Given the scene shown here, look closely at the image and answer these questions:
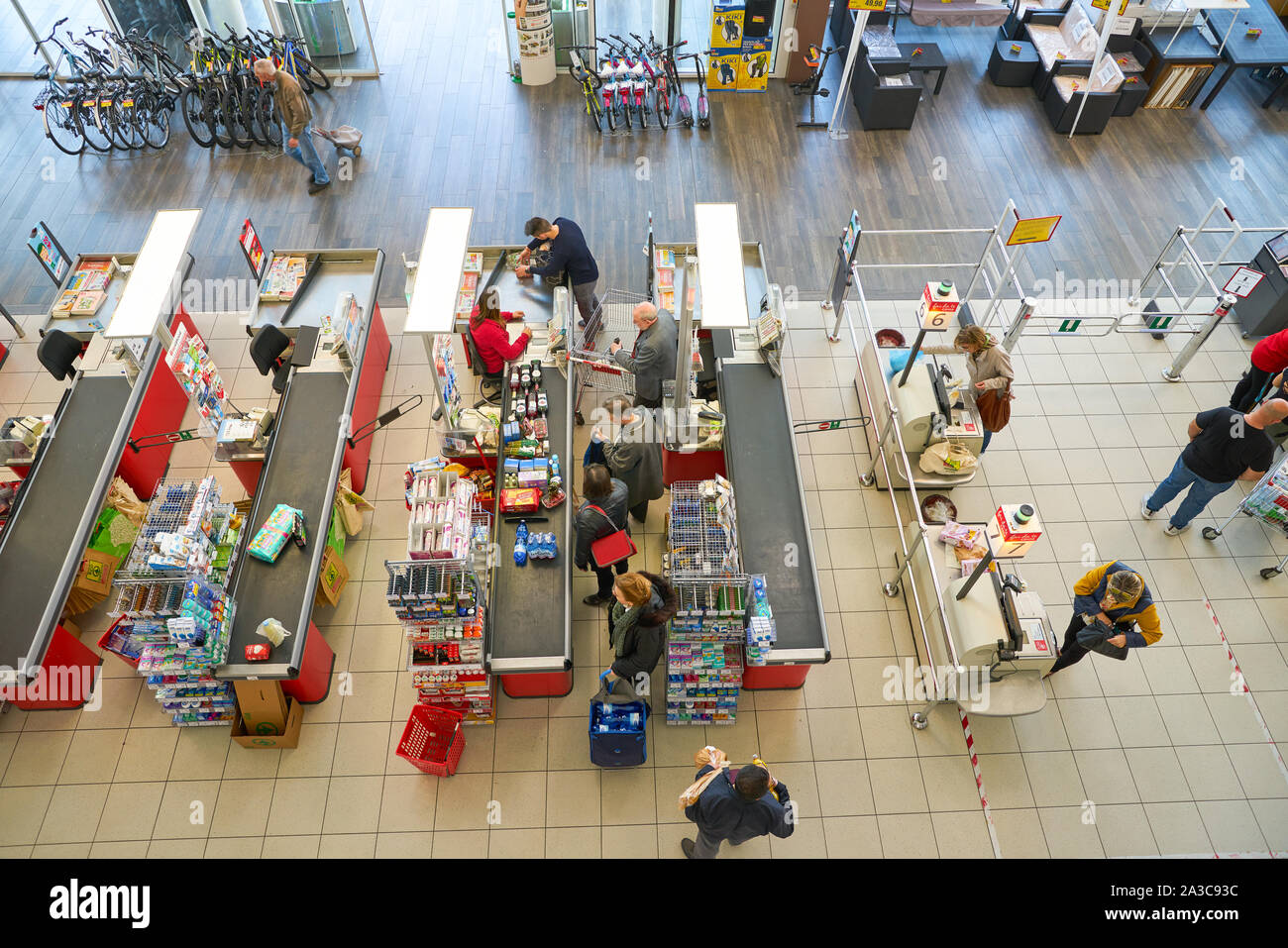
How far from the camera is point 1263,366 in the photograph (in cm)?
817

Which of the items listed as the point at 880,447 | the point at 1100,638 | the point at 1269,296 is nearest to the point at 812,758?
the point at 1100,638

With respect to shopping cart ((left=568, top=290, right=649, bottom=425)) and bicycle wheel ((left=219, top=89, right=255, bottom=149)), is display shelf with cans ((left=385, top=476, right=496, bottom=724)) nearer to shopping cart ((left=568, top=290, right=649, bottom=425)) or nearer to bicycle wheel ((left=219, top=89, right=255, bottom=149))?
shopping cart ((left=568, top=290, right=649, bottom=425))

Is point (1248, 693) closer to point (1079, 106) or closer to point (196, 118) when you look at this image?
point (1079, 106)

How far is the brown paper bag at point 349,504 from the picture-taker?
318 inches

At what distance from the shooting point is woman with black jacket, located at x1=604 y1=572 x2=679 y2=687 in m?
6.04

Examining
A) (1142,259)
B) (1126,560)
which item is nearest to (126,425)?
(1126,560)

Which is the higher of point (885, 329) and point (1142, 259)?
point (1142, 259)

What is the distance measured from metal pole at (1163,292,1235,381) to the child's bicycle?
28.6ft

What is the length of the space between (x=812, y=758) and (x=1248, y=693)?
→ 404cm

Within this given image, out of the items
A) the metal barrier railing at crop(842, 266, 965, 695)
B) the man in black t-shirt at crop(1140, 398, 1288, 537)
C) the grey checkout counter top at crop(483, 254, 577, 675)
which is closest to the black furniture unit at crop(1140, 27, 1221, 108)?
the man in black t-shirt at crop(1140, 398, 1288, 537)

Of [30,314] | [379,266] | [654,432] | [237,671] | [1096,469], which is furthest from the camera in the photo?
[30,314]

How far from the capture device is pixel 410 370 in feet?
32.3

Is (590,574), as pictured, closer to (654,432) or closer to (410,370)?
(654,432)

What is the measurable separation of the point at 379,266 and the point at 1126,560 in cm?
877
